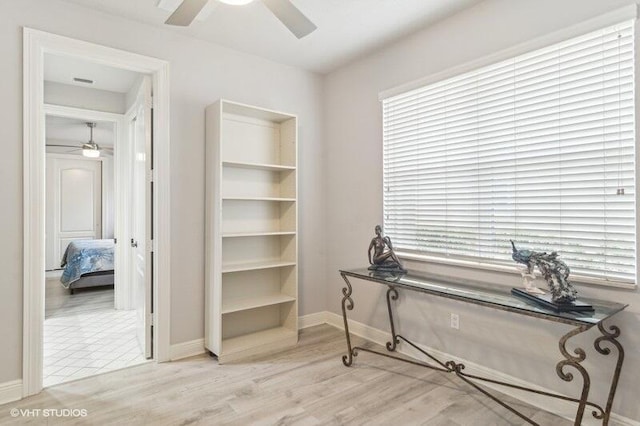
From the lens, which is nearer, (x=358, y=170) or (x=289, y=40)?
(x=289, y=40)

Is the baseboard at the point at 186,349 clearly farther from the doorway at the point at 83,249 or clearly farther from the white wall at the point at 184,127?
the doorway at the point at 83,249

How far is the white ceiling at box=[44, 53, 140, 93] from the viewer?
328cm

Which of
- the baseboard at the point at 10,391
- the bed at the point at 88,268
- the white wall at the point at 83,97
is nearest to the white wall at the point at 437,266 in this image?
the baseboard at the point at 10,391

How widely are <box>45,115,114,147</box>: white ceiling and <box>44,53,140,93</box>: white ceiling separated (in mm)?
1922

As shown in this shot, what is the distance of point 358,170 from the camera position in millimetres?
3461

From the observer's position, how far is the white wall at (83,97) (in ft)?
12.4

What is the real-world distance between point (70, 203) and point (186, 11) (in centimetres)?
725

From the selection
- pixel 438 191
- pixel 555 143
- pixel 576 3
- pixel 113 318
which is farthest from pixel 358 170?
pixel 113 318

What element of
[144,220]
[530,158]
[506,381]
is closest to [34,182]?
[144,220]

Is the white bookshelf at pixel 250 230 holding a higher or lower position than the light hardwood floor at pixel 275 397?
higher

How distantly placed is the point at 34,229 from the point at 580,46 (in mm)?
3595

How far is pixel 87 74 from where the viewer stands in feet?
11.7

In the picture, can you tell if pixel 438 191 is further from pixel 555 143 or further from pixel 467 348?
pixel 467 348

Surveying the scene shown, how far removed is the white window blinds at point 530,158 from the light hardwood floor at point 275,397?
3.14 feet
